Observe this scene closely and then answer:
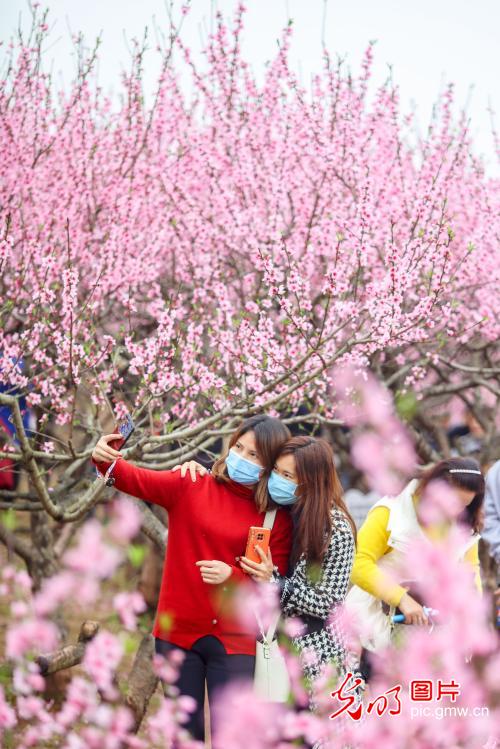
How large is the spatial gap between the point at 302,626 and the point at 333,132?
219 inches

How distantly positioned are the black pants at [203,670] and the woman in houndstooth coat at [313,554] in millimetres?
248

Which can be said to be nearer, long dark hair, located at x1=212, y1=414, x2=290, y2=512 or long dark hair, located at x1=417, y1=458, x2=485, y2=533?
long dark hair, located at x1=212, y1=414, x2=290, y2=512

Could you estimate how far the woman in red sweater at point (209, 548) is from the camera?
3037mm

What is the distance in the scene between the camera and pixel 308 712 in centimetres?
302

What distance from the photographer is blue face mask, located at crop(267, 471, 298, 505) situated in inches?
122

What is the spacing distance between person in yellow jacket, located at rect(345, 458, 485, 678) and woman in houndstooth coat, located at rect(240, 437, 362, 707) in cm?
43

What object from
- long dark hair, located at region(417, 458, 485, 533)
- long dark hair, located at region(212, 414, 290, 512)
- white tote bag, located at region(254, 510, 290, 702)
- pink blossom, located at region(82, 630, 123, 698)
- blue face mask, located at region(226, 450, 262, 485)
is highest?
long dark hair, located at region(212, 414, 290, 512)

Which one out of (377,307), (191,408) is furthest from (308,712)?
(191,408)

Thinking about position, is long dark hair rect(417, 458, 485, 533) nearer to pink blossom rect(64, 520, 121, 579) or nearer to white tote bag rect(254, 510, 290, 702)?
white tote bag rect(254, 510, 290, 702)

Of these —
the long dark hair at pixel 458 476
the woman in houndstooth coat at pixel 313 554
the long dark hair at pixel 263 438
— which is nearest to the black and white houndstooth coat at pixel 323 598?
the woman in houndstooth coat at pixel 313 554

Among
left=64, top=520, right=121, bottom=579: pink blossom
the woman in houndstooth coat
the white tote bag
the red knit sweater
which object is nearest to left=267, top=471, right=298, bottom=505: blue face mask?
the woman in houndstooth coat

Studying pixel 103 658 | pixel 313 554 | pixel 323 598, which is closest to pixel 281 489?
pixel 313 554

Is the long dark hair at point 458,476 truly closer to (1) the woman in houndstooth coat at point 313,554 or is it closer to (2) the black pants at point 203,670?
(1) the woman in houndstooth coat at point 313,554

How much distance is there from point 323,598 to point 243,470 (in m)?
0.58
